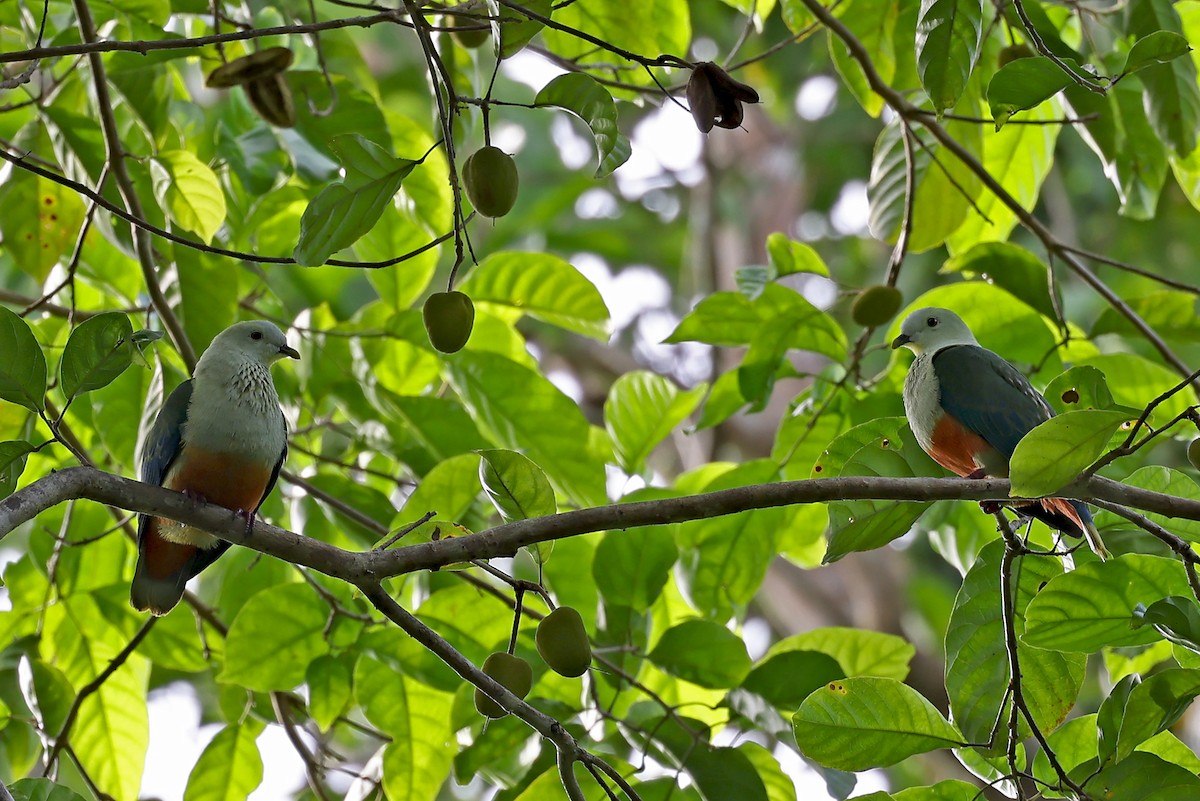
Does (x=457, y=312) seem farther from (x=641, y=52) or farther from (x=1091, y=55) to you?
(x=1091, y=55)

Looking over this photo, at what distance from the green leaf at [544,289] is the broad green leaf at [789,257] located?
0.51 meters

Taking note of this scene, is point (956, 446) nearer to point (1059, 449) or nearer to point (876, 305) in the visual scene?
point (876, 305)

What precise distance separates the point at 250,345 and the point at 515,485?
129 centimetres

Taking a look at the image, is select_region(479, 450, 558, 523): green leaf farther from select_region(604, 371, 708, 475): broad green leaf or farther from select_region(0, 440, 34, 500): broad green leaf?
Answer: select_region(604, 371, 708, 475): broad green leaf

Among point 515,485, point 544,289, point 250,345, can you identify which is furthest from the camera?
point 544,289

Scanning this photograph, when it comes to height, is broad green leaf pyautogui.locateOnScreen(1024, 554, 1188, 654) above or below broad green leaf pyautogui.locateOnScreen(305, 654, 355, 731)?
below

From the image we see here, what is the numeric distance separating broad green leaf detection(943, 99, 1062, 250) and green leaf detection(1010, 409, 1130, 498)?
80.1 inches

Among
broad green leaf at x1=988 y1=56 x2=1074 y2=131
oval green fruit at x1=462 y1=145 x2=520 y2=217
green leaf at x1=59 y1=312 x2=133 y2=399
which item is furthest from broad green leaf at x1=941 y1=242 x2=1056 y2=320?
green leaf at x1=59 y1=312 x2=133 y2=399

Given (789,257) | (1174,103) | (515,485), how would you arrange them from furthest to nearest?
(789,257)
(1174,103)
(515,485)

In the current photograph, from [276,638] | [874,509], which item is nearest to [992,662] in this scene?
[874,509]

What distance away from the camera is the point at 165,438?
2877 mm

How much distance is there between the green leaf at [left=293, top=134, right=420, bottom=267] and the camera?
2107 millimetres

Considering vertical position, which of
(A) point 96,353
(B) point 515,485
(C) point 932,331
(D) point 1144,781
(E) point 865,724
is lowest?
(D) point 1144,781

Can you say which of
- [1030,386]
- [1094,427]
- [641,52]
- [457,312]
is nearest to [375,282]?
[641,52]
